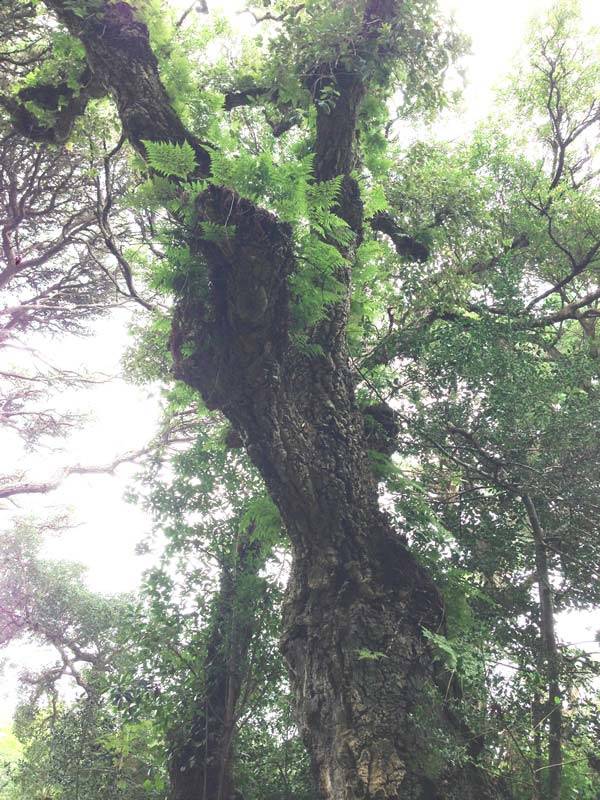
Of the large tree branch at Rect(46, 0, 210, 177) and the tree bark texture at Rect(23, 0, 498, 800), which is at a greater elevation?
the large tree branch at Rect(46, 0, 210, 177)

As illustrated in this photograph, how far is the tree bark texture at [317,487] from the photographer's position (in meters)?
2.41

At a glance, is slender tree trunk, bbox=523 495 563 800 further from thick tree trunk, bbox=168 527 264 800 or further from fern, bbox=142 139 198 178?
fern, bbox=142 139 198 178

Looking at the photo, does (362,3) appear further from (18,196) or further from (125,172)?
(18,196)

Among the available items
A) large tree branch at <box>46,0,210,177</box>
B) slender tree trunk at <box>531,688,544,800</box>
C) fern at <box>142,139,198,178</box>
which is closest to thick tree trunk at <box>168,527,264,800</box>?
slender tree trunk at <box>531,688,544,800</box>

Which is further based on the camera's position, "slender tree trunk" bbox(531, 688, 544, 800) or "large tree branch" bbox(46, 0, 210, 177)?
"large tree branch" bbox(46, 0, 210, 177)

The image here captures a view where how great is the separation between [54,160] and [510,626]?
908 centimetres

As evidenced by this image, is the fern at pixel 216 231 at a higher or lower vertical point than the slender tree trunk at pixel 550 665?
higher

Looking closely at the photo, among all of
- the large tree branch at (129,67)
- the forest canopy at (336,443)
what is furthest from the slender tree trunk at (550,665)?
the large tree branch at (129,67)

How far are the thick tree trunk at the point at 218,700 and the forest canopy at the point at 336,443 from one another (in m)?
0.03

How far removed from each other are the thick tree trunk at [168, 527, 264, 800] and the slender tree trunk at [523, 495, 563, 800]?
2008 millimetres

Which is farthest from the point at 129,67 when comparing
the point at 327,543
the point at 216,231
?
the point at 327,543

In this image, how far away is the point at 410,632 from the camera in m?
2.86

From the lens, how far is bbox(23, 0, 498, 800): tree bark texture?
2.41 meters

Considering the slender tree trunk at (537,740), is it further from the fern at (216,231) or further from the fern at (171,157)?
the fern at (171,157)
